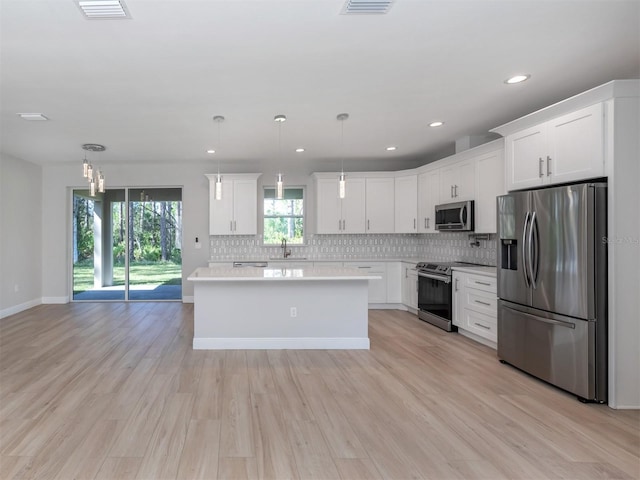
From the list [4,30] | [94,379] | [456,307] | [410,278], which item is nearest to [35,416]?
[94,379]

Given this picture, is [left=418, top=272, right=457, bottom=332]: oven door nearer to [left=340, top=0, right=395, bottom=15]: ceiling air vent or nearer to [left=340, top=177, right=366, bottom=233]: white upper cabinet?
[left=340, top=177, right=366, bottom=233]: white upper cabinet

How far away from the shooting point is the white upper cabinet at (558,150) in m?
2.68

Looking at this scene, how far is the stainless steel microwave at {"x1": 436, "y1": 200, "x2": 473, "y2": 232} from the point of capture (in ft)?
15.3

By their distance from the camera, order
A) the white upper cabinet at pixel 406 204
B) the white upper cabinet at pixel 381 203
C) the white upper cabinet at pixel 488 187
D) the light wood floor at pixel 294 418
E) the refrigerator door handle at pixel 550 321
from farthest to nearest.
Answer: the white upper cabinet at pixel 381 203 → the white upper cabinet at pixel 406 204 → the white upper cabinet at pixel 488 187 → the refrigerator door handle at pixel 550 321 → the light wood floor at pixel 294 418

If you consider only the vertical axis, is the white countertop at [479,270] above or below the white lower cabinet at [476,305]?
above

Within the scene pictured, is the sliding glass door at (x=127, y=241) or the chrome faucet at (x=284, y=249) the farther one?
the sliding glass door at (x=127, y=241)

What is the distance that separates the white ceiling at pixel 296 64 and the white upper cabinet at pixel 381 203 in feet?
5.09

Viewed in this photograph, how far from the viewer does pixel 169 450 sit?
6.81ft

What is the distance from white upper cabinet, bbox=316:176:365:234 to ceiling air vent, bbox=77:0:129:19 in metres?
4.29

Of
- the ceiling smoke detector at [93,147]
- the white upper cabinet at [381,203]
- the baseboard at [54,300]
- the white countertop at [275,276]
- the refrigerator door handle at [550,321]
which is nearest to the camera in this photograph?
the refrigerator door handle at [550,321]

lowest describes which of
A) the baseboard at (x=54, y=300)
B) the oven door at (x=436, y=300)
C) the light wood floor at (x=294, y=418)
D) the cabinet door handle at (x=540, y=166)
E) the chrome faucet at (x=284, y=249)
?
the light wood floor at (x=294, y=418)

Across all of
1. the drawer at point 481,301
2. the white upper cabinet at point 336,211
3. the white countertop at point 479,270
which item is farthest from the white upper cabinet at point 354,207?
the drawer at point 481,301

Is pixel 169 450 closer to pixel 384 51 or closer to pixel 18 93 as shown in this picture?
pixel 384 51

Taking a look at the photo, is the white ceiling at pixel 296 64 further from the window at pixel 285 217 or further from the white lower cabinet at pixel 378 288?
the white lower cabinet at pixel 378 288
